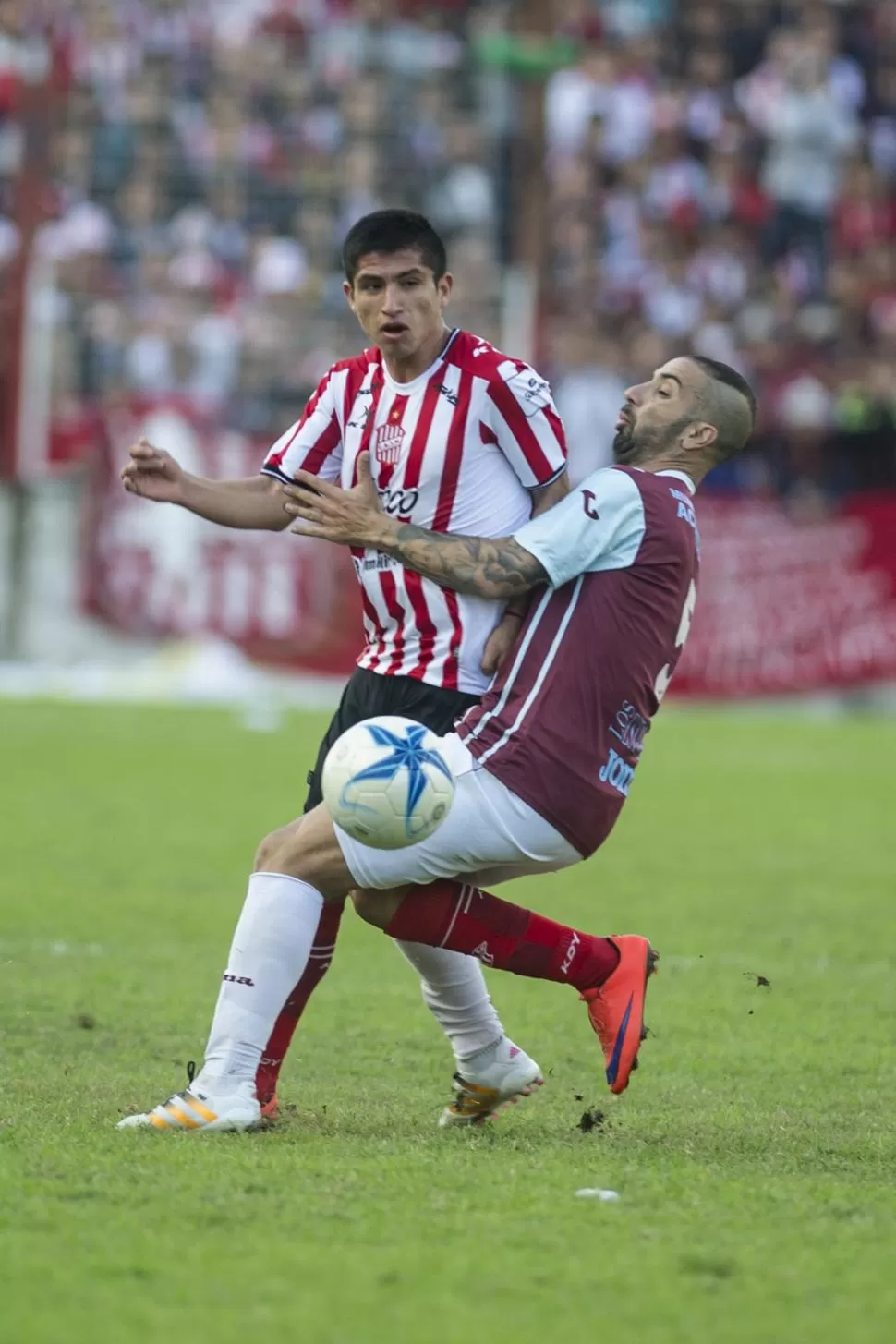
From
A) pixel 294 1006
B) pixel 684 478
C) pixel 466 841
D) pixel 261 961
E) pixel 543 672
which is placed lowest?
pixel 294 1006

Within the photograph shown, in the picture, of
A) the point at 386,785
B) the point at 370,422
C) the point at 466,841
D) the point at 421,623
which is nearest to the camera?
the point at 386,785

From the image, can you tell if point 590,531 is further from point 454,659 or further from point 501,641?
point 454,659

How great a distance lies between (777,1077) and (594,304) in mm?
15325

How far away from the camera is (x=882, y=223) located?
72.2ft

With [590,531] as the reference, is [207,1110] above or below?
below

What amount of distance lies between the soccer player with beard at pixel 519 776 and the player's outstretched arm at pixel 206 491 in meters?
0.43

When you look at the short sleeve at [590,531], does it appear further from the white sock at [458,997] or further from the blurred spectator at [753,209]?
the blurred spectator at [753,209]

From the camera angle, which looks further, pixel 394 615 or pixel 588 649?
pixel 394 615

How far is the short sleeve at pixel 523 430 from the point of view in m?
5.21

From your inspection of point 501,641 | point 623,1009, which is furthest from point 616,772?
point 623,1009

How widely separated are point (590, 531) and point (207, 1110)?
1.56 meters

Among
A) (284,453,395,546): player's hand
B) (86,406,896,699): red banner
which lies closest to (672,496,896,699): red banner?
(86,406,896,699): red banner

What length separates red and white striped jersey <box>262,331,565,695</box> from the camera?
203 inches

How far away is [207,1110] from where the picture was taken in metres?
4.82
